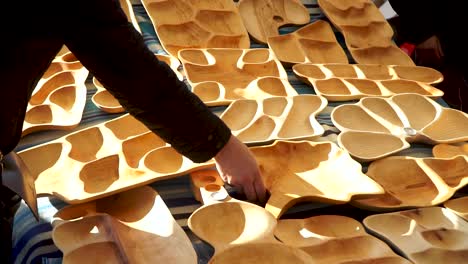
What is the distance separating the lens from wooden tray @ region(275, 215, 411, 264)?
60 cm

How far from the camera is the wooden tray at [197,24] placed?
→ 43.2 inches

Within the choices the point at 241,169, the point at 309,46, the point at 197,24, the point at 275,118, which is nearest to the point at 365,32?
the point at 309,46

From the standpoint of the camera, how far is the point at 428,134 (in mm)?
871

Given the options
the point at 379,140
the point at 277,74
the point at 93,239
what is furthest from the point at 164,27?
the point at 93,239

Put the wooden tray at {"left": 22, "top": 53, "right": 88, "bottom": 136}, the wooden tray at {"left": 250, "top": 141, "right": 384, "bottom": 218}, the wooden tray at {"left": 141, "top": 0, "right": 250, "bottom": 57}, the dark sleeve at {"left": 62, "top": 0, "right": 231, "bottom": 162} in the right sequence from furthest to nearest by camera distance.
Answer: the wooden tray at {"left": 141, "top": 0, "right": 250, "bottom": 57} → the wooden tray at {"left": 22, "top": 53, "right": 88, "bottom": 136} → the wooden tray at {"left": 250, "top": 141, "right": 384, "bottom": 218} → the dark sleeve at {"left": 62, "top": 0, "right": 231, "bottom": 162}

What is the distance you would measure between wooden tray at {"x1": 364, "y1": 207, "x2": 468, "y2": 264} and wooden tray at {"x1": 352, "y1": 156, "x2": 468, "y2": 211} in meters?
0.02

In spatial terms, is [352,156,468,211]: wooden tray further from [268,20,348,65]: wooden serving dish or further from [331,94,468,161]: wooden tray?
[268,20,348,65]: wooden serving dish

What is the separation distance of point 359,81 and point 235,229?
501 mm

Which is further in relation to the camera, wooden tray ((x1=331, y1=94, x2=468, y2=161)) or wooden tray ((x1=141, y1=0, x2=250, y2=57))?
wooden tray ((x1=141, y1=0, x2=250, y2=57))

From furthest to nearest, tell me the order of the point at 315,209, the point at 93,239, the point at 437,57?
the point at 437,57 → the point at 315,209 → the point at 93,239

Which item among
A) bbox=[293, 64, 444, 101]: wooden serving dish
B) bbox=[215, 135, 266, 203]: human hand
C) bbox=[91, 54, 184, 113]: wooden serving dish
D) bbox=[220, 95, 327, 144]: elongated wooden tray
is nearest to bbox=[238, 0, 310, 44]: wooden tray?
bbox=[293, 64, 444, 101]: wooden serving dish

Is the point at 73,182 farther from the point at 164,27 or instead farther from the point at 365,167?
the point at 164,27

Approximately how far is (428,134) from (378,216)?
0.25 meters

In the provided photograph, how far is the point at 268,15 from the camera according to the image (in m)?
1.24
